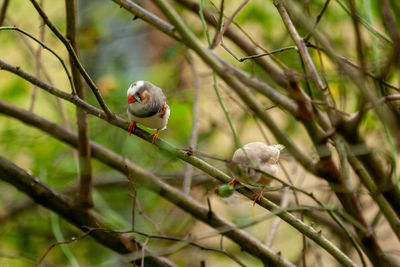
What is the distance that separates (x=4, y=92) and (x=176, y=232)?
5.87 ft

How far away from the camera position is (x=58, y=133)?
114 inches

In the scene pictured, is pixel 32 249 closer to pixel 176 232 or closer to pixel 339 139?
pixel 176 232

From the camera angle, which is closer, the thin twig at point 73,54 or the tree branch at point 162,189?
the thin twig at point 73,54

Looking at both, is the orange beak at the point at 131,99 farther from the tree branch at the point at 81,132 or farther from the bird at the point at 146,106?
the tree branch at the point at 81,132

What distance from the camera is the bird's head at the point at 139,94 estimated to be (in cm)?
254

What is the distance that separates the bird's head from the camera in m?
2.54

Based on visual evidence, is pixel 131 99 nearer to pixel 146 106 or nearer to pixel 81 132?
pixel 146 106

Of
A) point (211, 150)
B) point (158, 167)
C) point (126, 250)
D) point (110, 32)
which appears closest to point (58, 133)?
point (126, 250)

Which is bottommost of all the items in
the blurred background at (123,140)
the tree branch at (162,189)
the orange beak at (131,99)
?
the tree branch at (162,189)

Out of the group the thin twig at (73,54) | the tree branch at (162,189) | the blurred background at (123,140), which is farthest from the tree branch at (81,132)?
the blurred background at (123,140)

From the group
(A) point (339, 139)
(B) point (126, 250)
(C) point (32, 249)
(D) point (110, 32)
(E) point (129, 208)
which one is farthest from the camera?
(D) point (110, 32)

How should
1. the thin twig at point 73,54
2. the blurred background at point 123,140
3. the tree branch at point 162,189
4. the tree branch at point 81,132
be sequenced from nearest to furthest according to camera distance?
the thin twig at point 73,54, the tree branch at point 81,132, the tree branch at point 162,189, the blurred background at point 123,140

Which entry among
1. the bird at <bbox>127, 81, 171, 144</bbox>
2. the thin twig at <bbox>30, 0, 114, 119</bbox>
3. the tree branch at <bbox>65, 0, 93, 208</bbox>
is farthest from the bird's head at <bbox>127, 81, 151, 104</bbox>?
the thin twig at <bbox>30, 0, 114, 119</bbox>

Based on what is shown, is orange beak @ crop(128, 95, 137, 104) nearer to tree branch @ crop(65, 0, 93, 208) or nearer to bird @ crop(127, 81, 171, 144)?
bird @ crop(127, 81, 171, 144)
